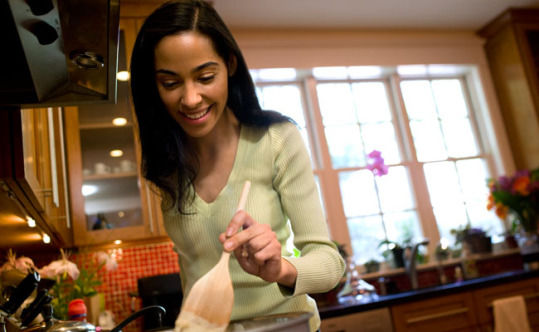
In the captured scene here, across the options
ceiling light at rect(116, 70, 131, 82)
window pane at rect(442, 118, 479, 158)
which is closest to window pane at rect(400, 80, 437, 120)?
window pane at rect(442, 118, 479, 158)

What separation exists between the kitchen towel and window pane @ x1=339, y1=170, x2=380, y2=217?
1147 millimetres

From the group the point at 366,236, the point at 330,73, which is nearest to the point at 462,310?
the point at 366,236

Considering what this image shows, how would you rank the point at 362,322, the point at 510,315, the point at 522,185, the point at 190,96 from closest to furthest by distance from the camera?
1. the point at 190,96
2. the point at 362,322
3. the point at 510,315
4. the point at 522,185

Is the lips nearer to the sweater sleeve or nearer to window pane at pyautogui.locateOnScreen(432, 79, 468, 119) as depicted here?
the sweater sleeve

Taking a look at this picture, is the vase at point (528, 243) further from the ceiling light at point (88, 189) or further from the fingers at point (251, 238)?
the fingers at point (251, 238)

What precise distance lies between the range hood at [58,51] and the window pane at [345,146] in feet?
8.77

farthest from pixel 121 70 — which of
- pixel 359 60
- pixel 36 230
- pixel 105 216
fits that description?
pixel 359 60

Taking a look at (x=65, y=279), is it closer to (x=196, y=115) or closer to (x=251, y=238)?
(x=196, y=115)

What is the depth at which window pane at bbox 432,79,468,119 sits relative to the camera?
4.10m

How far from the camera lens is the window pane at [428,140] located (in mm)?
3895

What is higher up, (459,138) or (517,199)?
(459,138)

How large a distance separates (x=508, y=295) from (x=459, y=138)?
1608 millimetres

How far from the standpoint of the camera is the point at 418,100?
4031mm

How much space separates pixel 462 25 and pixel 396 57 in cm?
66
